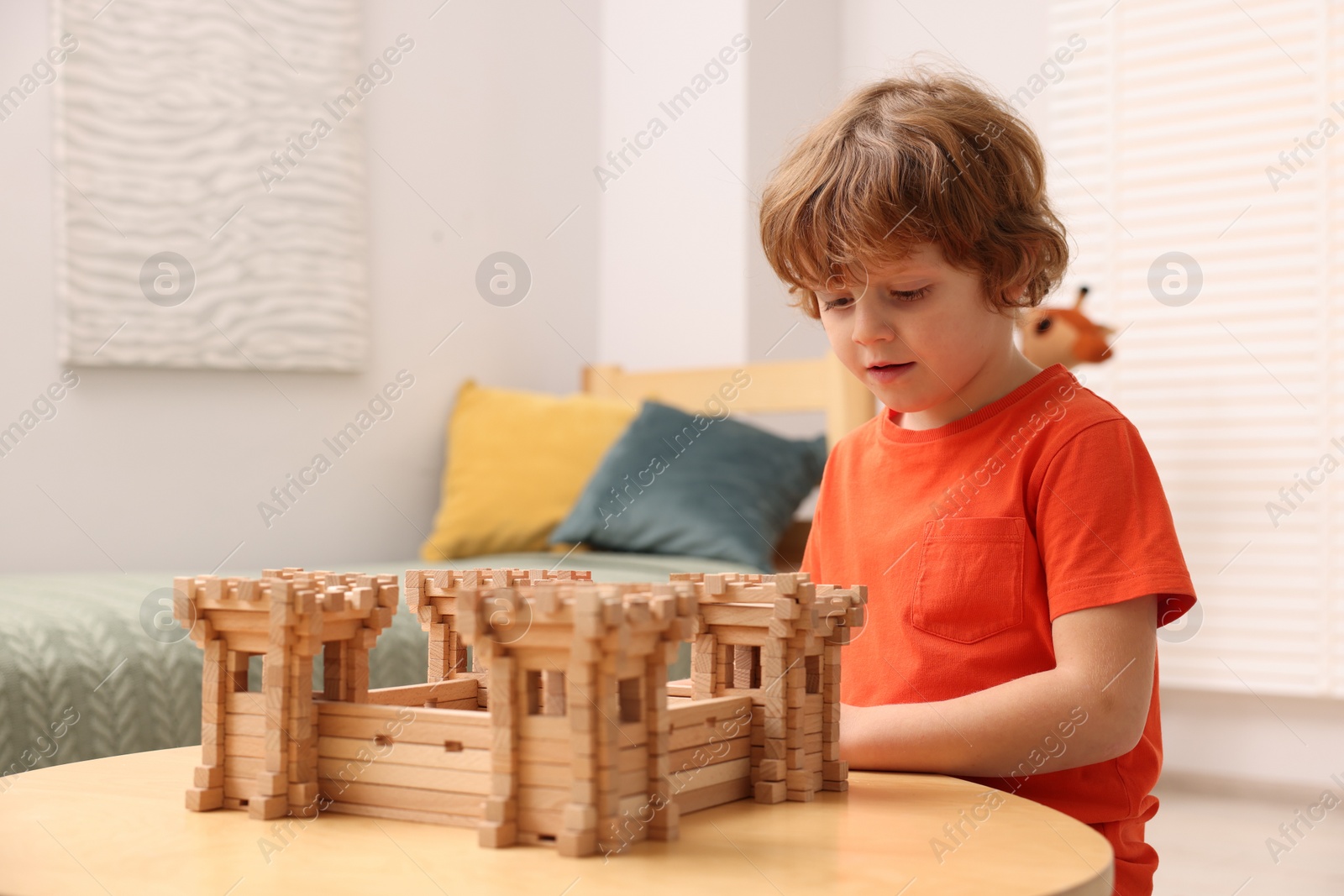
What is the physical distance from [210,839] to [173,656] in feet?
3.48

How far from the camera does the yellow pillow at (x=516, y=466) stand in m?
2.74

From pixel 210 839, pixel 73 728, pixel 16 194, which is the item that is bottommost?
pixel 73 728

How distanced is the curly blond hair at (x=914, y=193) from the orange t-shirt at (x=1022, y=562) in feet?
0.41

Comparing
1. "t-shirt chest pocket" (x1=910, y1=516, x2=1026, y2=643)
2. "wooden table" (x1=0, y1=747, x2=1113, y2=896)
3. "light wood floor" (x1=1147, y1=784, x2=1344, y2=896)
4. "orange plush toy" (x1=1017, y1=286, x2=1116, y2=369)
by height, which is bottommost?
"light wood floor" (x1=1147, y1=784, x2=1344, y2=896)

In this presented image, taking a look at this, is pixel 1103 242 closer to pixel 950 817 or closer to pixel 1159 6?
pixel 1159 6

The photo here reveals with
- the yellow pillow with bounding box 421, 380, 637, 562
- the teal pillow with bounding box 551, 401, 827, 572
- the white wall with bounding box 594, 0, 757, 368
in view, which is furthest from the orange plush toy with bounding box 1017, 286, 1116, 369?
the yellow pillow with bounding box 421, 380, 637, 562

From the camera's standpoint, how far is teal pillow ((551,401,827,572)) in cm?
255

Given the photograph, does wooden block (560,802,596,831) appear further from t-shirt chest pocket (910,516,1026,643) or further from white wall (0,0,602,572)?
white wall (0,0,602,572)

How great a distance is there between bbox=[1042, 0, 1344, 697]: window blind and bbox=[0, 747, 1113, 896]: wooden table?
7.09 feet

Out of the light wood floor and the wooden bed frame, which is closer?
the light wood floor

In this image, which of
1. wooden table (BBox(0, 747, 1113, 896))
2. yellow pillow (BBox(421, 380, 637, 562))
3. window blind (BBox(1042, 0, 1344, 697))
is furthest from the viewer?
yellow pillow (BBox(421, 380, 637, 562))

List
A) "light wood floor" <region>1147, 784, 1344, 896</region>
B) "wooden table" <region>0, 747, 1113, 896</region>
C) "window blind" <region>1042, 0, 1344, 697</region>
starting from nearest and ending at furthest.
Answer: "wooden table" <region>0, 747, 1113, 896</region>
"light wood floor" <region>1147, 784, 1344, 896</region>
"window blind" <region>1042, 0, 1344, 697</region>

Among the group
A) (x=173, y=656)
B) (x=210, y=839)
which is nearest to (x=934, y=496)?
(x=210, y=839)

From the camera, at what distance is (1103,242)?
2816mm
